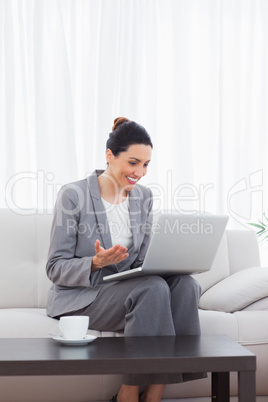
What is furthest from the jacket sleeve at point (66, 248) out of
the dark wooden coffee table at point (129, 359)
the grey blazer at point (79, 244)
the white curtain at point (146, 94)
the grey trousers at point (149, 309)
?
the white curtain at point (146, 94)

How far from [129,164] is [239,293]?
29.7 inches

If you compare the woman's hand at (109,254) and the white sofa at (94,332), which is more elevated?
the woman's hand at (109,254)

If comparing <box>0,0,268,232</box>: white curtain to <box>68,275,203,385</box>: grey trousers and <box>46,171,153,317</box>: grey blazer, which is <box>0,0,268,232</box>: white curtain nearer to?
<box>46,171,153,317</box>: grey blazer

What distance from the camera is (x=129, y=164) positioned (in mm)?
2494

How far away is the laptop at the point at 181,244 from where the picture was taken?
190 cm

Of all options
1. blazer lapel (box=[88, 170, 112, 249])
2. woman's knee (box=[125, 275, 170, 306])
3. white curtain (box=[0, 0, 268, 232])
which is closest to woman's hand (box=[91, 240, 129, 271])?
woman's knee (box=[125, 275, 170, 306])

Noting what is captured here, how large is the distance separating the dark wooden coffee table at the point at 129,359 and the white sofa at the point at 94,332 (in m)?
0.52

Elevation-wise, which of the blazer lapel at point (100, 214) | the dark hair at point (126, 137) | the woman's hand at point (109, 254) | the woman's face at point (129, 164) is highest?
the dark hair at point (126, 137)

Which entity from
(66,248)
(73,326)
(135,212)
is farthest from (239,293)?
(73,326)

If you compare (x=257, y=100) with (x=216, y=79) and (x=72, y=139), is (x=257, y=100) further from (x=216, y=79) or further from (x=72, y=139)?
(x=72, y=139)

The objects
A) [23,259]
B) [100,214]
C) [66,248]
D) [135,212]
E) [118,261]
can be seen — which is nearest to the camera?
[118,261]

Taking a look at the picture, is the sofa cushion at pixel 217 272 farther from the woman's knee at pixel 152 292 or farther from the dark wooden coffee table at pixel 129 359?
the dark wooden coffee table at pixel 129 359

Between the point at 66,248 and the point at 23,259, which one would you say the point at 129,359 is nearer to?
the point at 66,248

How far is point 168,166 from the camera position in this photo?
12.1 feet
